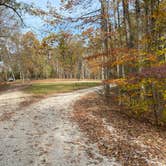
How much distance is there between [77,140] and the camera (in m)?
5.45

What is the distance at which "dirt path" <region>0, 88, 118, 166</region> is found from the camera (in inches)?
169

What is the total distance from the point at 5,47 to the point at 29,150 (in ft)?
53.8

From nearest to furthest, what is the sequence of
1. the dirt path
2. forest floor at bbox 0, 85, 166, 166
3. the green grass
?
the dirt path
forest floor at bbox 0, 85, 166, 166
the green grass

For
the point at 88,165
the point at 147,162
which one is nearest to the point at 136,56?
the point at 147,162

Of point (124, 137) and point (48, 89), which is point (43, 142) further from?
point (48, 89)

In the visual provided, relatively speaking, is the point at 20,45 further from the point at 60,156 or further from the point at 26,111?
the point at 60,156

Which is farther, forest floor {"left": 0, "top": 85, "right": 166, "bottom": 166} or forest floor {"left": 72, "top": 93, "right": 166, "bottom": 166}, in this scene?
forest floor {"left": 72, "top": 93, "right": 166, "bottom": 166}

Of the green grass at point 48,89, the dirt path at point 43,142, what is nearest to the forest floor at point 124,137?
the dirt path at point 43,142

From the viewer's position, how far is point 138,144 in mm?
5473

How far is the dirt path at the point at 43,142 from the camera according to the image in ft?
14.1

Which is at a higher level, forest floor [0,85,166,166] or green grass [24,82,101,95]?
green grass [24,82,101,95]

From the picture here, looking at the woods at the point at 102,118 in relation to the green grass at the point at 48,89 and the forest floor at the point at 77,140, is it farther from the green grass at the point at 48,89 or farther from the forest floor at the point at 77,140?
the green grass at the point at 48,89

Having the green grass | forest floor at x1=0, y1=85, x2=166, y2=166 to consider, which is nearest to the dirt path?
forest floor at x1=0, y1=85, x2=166, y2=166

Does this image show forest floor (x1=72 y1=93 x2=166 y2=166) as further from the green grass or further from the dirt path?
the green grass
